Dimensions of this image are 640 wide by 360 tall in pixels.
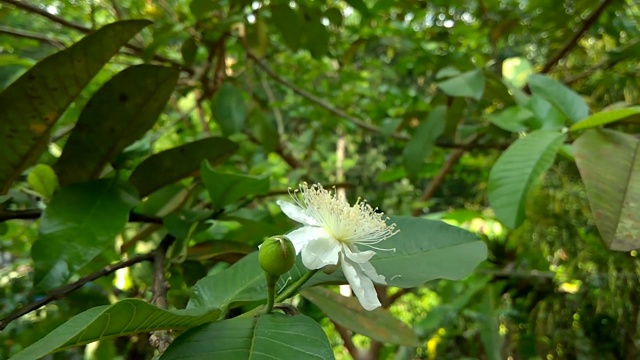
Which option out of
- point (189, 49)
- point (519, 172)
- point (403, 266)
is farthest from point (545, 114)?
point (189, 49)

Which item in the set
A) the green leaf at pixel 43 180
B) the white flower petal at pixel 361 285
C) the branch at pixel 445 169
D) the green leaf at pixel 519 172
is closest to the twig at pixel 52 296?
the green leaf at pixel 43 180

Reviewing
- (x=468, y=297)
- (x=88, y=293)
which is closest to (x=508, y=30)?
(x=468, y=297)

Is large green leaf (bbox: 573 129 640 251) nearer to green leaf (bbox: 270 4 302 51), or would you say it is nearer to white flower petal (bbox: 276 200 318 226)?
white flower petal (bbox: 276 200 318 226)

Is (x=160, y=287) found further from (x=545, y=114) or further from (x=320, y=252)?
(x=545, y=114)

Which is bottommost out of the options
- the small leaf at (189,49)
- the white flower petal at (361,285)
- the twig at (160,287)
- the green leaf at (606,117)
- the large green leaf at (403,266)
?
the twig at (160,287)

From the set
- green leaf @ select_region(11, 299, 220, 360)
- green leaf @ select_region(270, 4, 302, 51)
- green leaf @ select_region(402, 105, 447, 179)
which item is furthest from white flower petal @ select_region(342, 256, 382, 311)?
green leaf @ select_region(270, 4, 302, 51)

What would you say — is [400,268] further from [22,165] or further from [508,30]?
[508,30]

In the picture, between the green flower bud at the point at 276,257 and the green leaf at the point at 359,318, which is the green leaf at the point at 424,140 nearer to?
the green leaf at the point at 359,318
